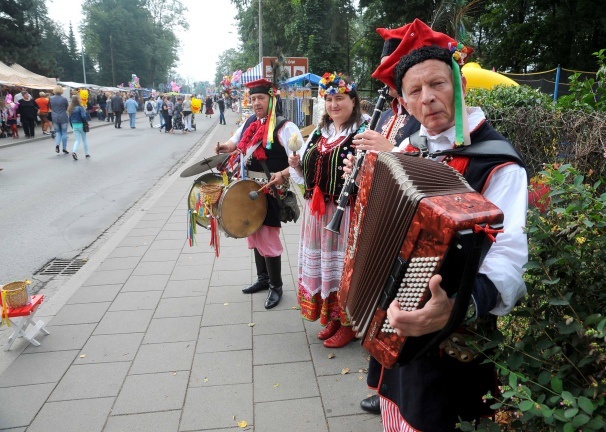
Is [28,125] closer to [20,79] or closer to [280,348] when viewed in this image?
[20,79]

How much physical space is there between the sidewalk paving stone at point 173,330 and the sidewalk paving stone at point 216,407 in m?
0.75

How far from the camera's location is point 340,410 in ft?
9.34

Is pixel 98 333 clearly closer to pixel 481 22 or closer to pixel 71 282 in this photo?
pixel 71 282

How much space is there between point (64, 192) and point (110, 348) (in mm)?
7090

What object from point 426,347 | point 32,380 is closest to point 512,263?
point 426,347

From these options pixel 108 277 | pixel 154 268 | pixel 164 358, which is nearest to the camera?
pixel 164 358

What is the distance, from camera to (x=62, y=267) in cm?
555

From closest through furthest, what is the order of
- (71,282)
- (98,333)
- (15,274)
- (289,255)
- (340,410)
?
(340,410) < (98,333) < (71,282) < (15,274) < (289,255)

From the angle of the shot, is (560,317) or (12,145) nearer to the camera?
(560,317)

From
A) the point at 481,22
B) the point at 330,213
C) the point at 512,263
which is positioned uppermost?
the point at 481,22

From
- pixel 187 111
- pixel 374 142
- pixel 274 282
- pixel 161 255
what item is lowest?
pixel 161 255

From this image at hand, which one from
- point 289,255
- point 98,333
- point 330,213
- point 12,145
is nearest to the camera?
point 330,213

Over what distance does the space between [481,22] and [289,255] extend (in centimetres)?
1968

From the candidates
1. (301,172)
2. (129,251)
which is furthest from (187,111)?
(301,172)
